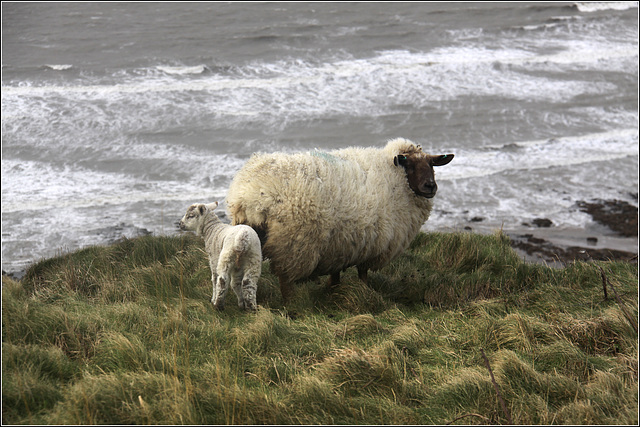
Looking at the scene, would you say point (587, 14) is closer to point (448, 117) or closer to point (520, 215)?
point (448, 117)

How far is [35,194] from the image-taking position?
13.1 metres

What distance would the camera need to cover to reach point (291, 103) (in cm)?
1872

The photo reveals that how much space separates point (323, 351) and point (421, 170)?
318cm

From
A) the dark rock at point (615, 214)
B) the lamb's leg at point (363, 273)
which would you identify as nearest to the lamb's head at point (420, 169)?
the lamb's leg at point (363, 273)

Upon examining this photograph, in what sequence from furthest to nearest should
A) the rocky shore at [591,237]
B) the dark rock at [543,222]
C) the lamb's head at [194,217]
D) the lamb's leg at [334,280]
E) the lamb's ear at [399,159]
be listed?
the dark rock at [543,222] → the rocky shore at [591,237] → the lamb's ear at [399,159] → the lamb's leg at [334,280] → the lamb's head at [194,217]

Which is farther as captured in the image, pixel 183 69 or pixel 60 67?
pixel 183 69

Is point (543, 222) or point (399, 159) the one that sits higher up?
point (399, 159)

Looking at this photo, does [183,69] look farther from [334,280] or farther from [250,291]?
[250,291]

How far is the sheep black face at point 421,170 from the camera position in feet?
24.8

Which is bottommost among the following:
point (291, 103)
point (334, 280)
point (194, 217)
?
point (334, 280)

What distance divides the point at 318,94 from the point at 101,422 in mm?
16411

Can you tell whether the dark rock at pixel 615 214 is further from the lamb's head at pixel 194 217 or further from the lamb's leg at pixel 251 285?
the lamb's head at pixel 194 217

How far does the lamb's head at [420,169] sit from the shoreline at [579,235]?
4.16m

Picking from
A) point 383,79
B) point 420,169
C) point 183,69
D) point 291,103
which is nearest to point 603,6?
point 383,79
